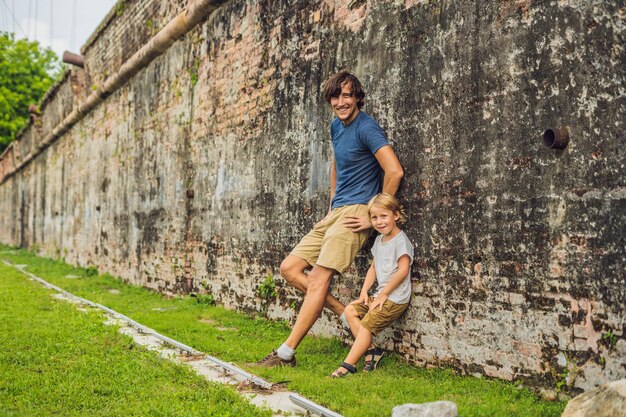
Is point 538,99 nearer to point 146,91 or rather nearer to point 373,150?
point 373,150

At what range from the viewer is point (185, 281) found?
872 centimetres

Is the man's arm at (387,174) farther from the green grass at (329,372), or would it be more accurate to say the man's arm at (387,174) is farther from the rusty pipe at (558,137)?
the rusty pipe at (558,137)

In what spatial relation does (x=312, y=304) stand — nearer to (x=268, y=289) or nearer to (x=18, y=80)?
→ (x=268, y=289)

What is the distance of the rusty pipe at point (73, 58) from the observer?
628 inches

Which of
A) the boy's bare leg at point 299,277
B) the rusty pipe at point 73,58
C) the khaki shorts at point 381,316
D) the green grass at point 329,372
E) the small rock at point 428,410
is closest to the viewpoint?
the small rock at point 428,410

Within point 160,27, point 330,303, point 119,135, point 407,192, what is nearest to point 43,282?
point 119,135

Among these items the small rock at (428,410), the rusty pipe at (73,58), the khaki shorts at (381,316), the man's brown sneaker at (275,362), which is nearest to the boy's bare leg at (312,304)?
the man's brown sneaker at (275,362)

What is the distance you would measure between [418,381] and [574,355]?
3.37 ft

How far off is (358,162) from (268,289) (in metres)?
2.36

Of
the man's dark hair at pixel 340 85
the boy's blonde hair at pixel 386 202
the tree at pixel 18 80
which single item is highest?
the tree at pixel 18 80

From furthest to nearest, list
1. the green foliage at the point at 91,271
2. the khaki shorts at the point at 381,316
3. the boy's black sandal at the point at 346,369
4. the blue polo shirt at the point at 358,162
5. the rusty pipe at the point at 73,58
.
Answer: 1. the rusty pipe at the point at 73,58
2. the green foliage at the point at 91,271
3. the blue polo shirt at the point at 358,162
4. the khaki shorts at the point at 381,316
5. the boy's black sandal at the point at 346,369

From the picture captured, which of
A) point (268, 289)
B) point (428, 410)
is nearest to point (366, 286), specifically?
point (428, 410)

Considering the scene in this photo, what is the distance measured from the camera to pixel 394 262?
14.4 feet

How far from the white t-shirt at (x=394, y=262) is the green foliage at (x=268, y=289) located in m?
2.20
